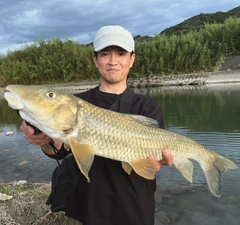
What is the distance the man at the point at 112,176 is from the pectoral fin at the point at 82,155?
1.06 ft

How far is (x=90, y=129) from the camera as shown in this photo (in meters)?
2.35

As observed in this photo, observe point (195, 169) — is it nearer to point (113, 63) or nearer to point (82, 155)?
point (113, 63)

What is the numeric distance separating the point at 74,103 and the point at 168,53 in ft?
109

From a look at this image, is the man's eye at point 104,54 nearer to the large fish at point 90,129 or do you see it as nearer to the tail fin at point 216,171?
the large fish at point 90,129

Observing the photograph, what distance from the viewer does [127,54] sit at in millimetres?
2871

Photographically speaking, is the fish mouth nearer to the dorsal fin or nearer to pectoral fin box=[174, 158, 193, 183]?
the dorsal fin

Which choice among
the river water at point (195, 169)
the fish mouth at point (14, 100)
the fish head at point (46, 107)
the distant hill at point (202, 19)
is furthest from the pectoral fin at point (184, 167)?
the distant hill at point (202, 19)

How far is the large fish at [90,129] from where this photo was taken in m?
2.22

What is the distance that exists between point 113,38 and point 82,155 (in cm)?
112

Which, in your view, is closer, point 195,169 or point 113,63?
point 113,63

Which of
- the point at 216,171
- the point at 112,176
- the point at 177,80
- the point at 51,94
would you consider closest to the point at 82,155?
the point at 112,176

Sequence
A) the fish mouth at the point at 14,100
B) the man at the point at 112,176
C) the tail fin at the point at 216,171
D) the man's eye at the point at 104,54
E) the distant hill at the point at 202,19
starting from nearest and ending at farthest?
the fish mouth at the point at 14,100, the man at the point at 112,176, the man's eye at the point at 104,54, the tail fin at the point at 216,171, the distant hill at the point at 202,19

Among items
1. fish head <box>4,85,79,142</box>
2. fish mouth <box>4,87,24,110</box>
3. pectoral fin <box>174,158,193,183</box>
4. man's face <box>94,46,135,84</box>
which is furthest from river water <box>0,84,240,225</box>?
fish mouth <box>4,87,24,110</box>

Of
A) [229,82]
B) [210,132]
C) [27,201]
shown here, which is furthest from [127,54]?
[229,82]
